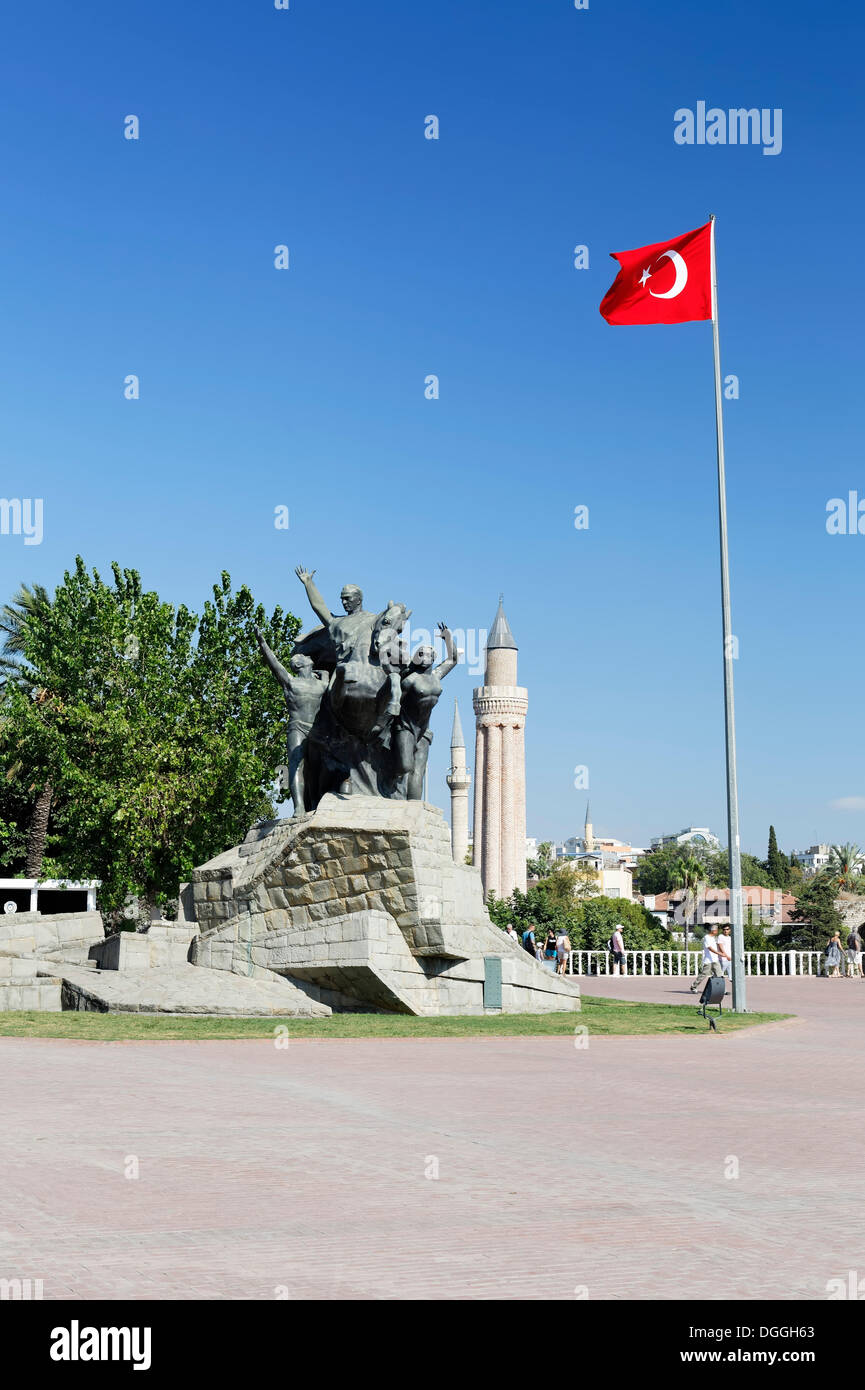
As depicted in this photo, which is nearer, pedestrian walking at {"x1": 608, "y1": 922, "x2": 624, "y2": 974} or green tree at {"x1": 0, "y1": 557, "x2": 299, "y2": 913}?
green tree at {"x1": 0, "y1": 557, "x2": 299, "y2": 913}

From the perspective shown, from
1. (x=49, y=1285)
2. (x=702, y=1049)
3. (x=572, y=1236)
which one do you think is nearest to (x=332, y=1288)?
(x=49, y=1285)

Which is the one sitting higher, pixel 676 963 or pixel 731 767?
pixel 731 767

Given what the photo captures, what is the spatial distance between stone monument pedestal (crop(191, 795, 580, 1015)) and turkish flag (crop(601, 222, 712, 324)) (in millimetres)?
9615

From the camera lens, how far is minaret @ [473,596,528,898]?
8725 centimetres

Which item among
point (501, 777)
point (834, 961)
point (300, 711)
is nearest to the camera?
point (300, 711)

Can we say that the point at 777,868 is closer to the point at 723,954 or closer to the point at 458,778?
the point at 458,778

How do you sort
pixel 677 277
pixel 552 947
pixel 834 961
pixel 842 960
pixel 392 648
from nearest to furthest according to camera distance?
1. pixel 392 648
2. pixel 677 277
3. pixel 834 961
4. pixel 842 960
5. pixel 552 947

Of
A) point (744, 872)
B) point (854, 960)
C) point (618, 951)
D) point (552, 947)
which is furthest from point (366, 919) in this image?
point (744, 872)

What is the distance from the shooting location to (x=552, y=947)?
4241cm

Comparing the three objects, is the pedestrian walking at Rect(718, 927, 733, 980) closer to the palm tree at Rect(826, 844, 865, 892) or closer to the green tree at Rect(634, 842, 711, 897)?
the palm tree at Rect(826, 844, 865, 892)

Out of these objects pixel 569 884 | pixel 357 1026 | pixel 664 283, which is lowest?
pixel 357 1026

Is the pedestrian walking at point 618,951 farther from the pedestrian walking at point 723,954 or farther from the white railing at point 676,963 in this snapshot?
the pedestrian walking at point 723,954

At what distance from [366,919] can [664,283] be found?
40.6 feet

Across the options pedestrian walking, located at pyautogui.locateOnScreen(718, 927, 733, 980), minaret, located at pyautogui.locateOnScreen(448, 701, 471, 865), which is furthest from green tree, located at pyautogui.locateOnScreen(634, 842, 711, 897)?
pedestrian walking, located at pyautogui.locateOnScreen(718, 927, 733, 980)
